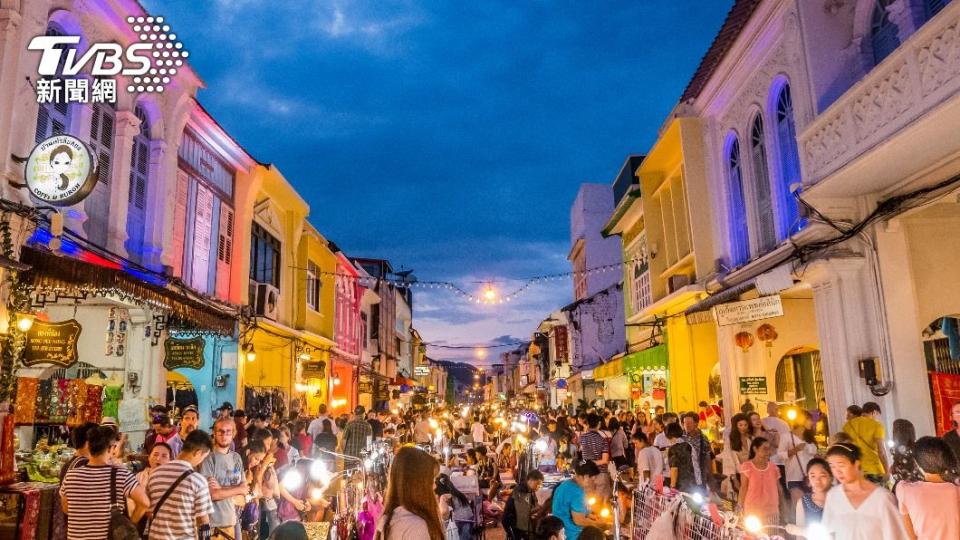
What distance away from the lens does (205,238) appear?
15625 millimetres

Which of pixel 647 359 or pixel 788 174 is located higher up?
pixel 788 174

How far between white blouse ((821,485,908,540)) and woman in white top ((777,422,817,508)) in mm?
4768

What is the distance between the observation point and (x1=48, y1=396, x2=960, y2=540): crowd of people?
472 centimetres

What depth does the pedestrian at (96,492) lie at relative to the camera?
568 centimetres

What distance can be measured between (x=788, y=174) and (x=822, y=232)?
2464mm

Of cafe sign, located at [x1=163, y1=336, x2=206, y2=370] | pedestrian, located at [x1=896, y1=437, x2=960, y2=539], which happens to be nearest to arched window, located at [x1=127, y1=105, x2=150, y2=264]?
cafe sign, located at [x1=163, y1=336, x2=206, y2=370]

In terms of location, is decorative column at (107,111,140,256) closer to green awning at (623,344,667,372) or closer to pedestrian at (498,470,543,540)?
pedestrian at (498,470,543,540)

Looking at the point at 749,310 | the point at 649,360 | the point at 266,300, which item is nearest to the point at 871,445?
the point at 749,310

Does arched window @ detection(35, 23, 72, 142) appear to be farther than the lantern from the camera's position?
No

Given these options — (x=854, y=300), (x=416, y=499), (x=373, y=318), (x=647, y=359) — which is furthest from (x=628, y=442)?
(x=373, y=318)

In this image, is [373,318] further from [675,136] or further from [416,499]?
[416,499]

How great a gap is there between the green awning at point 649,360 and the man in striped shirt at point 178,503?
1564 centimetres

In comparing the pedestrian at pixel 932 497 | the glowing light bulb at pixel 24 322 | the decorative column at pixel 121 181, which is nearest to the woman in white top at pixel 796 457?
the pedestrian at pixel 932 497

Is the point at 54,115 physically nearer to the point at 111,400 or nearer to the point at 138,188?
the point at 138,188
